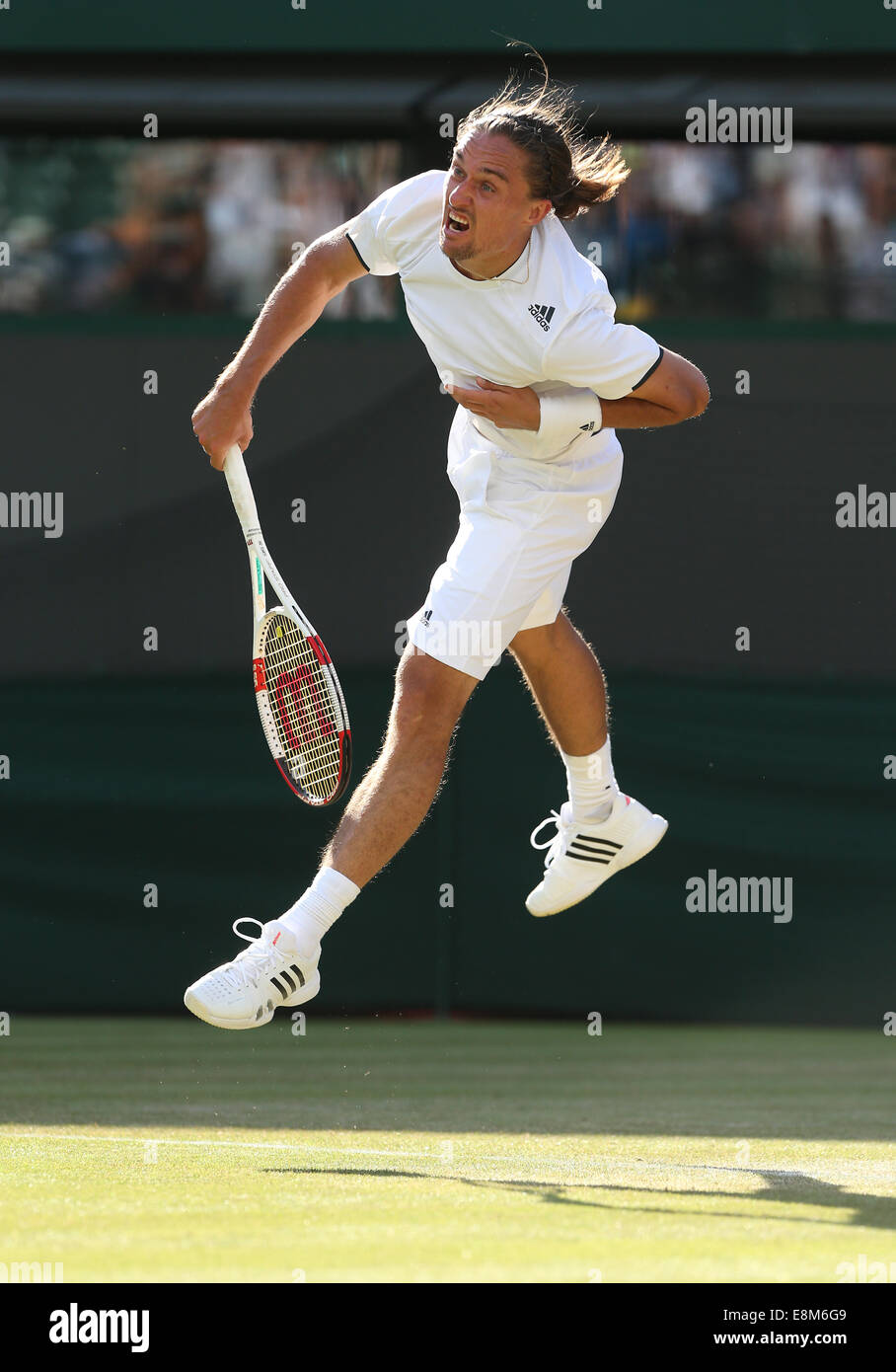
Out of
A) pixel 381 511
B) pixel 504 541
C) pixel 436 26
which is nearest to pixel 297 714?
pixel 504 541

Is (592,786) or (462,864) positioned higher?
(592,786)

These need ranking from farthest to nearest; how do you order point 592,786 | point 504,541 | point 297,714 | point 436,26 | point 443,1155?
point 436,26, point 592,786, point 297,714, point 504,541, point 443,1155

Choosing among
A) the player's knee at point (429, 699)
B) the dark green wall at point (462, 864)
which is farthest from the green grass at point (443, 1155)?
the player's knee at point (429, 699)

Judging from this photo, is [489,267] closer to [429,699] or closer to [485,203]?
[485,203]

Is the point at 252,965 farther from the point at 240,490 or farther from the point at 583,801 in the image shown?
the point at 583,801

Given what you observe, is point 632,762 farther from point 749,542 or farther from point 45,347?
point 45,347

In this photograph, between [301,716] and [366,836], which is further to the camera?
[301,716]

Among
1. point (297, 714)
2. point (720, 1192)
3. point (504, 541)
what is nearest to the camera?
point (720, 1192)

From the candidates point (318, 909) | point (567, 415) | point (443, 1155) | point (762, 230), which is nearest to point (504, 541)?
point (567, 415)

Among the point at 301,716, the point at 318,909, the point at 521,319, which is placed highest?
the point at 521,319

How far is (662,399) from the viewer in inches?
169

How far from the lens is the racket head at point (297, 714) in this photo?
179 inches

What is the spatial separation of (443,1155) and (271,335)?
188cm

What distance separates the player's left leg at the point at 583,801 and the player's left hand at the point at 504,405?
686 mm
